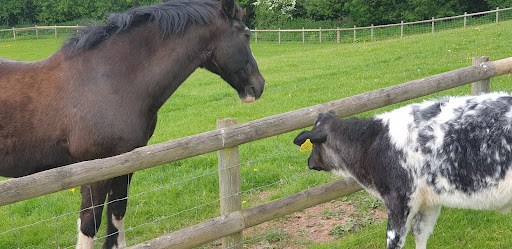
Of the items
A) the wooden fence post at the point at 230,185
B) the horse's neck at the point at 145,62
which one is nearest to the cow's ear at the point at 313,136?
the wooden fence post at the point at 230,185

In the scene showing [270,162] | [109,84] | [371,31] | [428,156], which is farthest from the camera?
[371,31]

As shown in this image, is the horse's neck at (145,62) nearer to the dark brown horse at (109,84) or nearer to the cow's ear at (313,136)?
the dark brown horse at (109,84)

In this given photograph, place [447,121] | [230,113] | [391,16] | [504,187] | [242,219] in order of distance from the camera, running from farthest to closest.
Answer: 1. [391,16]
2. [230,113]
3. [242,219]
4. [447,121]
5. [504,187]

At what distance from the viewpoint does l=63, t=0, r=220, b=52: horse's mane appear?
4.48m

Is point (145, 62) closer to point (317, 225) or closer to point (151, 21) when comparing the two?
point (151, 21)

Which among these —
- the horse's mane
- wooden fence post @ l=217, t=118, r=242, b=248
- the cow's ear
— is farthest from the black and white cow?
the horse's mane

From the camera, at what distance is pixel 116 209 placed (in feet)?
15.2

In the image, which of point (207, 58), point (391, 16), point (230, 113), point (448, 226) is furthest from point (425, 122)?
point (391, 16)

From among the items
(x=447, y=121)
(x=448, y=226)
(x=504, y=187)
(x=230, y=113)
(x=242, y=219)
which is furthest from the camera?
(x=230, y=113)

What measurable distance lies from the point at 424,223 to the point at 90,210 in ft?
9.45

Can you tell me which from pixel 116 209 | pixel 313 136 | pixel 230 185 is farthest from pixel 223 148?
pixel 116 209

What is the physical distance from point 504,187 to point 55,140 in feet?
11.5

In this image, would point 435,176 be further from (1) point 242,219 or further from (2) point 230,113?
(2) point 230,113

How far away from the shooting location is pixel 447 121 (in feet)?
13.2
